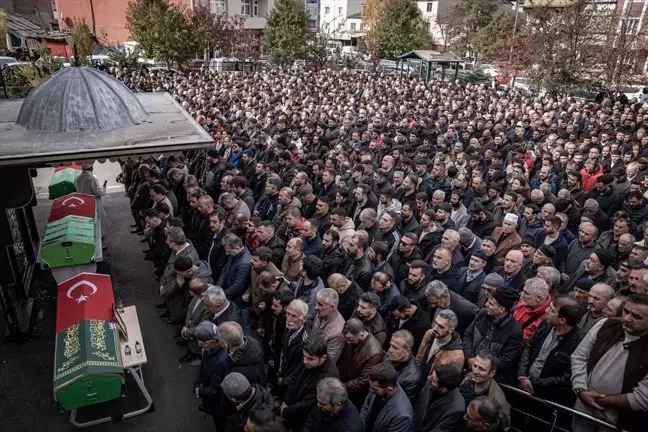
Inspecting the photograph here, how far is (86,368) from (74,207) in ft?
13.7

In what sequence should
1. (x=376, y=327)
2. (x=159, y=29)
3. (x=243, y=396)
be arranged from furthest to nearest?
(x=159, y=29) < (x=376, y=327) < (x=243, y=396)

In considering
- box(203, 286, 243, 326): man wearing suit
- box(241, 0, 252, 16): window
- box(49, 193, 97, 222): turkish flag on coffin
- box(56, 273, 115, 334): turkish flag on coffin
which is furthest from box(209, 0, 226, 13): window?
box(203, 286, 243, 326): man wearing suit

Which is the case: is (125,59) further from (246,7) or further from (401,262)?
(401,262)

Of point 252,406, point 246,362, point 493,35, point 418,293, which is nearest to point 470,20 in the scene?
point 493,35

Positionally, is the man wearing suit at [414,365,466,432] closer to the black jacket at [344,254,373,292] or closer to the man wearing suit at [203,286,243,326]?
the black jacket at [344,254,373,292]

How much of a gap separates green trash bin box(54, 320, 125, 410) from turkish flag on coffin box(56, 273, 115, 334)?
20cm

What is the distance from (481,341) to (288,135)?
8.42 metres

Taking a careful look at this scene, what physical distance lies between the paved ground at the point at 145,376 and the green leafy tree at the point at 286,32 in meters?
28.5

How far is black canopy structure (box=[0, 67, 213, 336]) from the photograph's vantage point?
5.59 m

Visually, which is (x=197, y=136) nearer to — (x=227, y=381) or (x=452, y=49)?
(x=227, y=381)

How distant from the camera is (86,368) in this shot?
4535 mm

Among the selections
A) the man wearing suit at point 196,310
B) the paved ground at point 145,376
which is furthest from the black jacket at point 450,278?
the paved ground at point 145,376

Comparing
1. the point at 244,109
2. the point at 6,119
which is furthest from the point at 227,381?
the point at 244,109

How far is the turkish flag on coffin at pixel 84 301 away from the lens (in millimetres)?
5246
